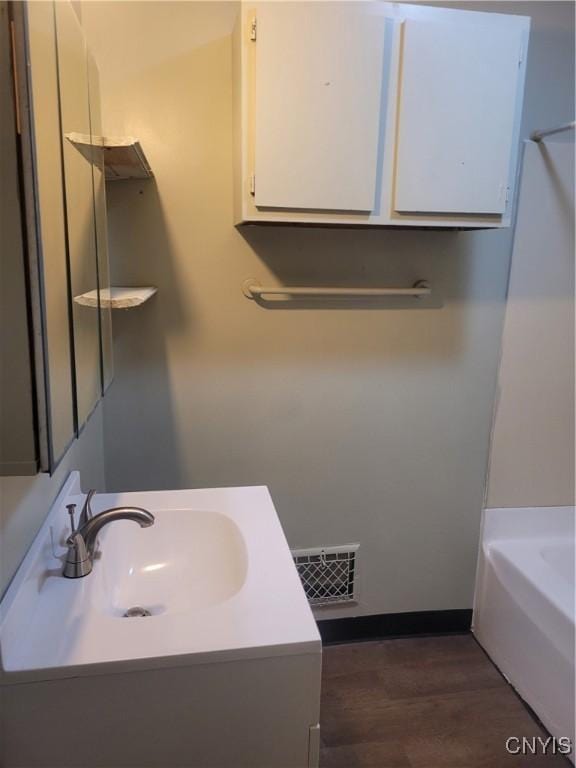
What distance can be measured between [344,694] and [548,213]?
6.17 feet

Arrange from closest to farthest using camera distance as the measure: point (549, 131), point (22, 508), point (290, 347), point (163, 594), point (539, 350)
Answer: point (22, 508)
point (163, 594)
point (549, 131)
point (290, 347)
point (539, 350)

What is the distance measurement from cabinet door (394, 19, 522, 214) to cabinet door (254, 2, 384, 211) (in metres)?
0.10

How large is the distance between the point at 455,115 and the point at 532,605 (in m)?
1.60

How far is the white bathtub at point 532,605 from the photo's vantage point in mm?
1726

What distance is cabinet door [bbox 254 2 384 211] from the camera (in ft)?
4.73

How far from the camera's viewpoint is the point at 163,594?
1266 millimetres

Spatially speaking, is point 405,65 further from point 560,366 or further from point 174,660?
point 174,660

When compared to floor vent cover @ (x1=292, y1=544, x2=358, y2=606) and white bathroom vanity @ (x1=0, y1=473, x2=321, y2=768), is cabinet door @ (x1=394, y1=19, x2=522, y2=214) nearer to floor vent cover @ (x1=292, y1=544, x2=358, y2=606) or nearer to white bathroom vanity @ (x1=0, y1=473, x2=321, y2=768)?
white bathroom vanity @ (x1=0, y1=473, x2=321, y2=768)

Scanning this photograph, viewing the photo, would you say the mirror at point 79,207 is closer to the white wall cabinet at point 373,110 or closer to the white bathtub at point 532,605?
the white wall cabinet at point 373,110

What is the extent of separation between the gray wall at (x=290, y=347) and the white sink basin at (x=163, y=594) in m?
0.48

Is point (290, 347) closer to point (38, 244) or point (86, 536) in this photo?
point (86, 536)

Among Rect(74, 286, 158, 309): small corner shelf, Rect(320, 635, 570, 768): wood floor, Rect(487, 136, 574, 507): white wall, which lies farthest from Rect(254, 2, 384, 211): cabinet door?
Rect(320, 635, 570, 768): wood floor

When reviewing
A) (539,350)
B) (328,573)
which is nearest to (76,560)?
(328,573)

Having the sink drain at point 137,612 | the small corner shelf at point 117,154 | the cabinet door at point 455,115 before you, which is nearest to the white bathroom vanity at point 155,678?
the sink drain at point 137,612
